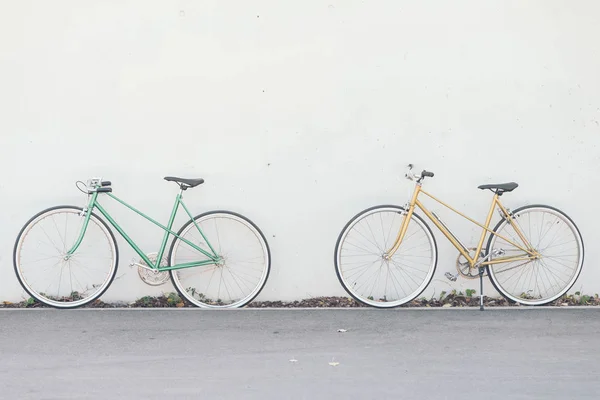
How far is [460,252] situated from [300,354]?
1.98 meters

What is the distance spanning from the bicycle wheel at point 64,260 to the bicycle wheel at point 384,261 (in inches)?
82.0

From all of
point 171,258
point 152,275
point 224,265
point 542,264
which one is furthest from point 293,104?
point 542,264

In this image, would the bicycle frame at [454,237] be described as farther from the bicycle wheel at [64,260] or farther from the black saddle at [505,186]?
the bicycle wheel at [64,260]

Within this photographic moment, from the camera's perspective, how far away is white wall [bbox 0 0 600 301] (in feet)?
22.6

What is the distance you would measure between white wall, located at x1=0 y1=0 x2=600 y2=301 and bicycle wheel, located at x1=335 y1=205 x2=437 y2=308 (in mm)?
203

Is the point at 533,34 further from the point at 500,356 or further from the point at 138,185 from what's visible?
the point at 138,185

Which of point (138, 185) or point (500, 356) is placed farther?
point (138, 185)

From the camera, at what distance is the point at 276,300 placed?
281 inches

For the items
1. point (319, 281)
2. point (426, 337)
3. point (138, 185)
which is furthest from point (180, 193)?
point (426, 337)

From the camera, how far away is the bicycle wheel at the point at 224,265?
697 cm

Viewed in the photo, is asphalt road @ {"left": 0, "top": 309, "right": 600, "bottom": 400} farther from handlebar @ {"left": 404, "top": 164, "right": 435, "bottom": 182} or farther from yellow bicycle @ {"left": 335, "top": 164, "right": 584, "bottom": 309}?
handlebar @ {"left": 404, "top": 164, "right": 435, "bottom": 182}

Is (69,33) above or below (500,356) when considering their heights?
above

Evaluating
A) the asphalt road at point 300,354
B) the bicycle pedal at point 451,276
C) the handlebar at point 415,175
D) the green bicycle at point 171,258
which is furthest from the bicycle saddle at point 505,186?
the green bicycle at point 171,258

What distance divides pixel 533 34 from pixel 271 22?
2250mm
